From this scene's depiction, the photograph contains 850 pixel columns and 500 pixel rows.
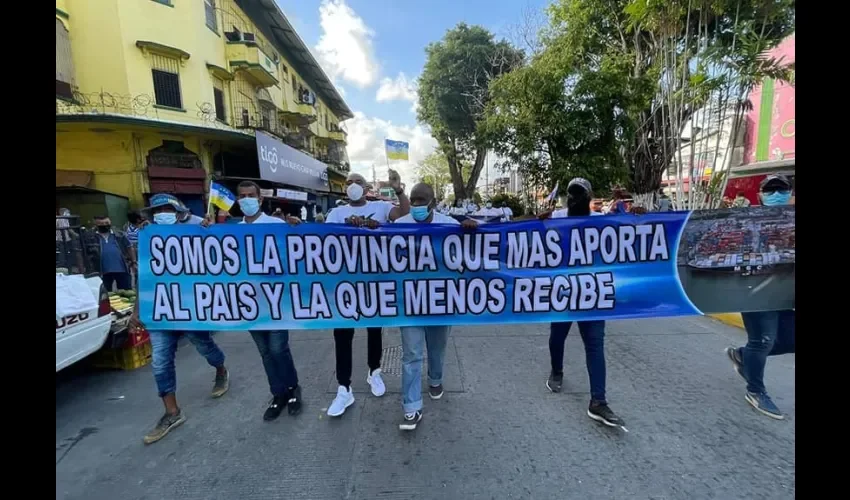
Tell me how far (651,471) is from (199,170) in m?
15.4

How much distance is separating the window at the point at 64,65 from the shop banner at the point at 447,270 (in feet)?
43.3

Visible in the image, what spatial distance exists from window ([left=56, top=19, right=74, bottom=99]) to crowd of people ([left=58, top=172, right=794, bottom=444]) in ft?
42.3

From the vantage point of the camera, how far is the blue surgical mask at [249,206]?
9.21ft

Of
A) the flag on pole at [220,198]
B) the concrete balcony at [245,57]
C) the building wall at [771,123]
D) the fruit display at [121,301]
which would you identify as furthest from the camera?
the concrete balcony at [245,57]

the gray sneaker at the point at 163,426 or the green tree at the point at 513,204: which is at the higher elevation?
the green tree at the point at 513,204

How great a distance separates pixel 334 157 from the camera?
111ft

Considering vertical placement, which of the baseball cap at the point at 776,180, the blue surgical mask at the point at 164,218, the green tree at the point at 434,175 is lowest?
the blue surgical mask at the point at 164,218

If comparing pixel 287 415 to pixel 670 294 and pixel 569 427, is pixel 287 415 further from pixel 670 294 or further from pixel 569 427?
pixel 670 294

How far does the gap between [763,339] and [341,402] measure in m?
3.33

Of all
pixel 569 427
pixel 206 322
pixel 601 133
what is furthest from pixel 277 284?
pixel 601 133

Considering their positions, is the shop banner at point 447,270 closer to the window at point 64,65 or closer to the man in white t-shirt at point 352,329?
the man in white t-shirt at point 352,329

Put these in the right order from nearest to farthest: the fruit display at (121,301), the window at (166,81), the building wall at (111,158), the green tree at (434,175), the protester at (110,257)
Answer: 1. the fruit display at (121,301)
2. the protester at (110,257)
3. the building wall at (111,158)
4. the window at (166,81)
5. the green tree at (434,175)

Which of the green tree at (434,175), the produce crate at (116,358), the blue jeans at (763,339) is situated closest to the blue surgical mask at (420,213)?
the blue jeans at (763,339)

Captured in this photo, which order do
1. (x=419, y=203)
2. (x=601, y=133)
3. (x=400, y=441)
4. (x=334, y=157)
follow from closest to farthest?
(x=400, y=441)
(x=419, y=203)
(x=601, y=133)
(x=334, y=157)
